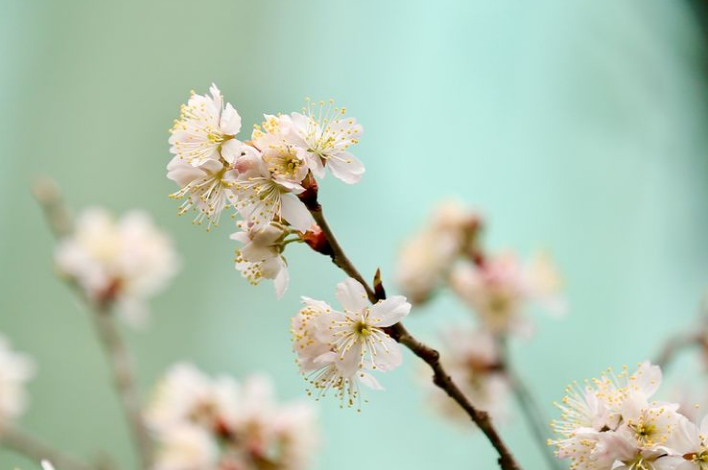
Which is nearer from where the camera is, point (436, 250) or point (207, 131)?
point (207, 131)

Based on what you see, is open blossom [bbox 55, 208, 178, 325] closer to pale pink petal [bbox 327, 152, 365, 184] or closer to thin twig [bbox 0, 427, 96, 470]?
thin twig [bbox 0, 427, 96, 470]

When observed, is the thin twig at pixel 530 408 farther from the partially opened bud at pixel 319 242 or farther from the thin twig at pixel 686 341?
the partially opened bud at pixel 319 242

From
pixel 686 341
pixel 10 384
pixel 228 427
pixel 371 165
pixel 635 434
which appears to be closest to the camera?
pixel 635 434

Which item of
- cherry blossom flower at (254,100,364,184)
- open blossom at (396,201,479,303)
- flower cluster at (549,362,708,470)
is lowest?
flower cluster at (549,362,708,470)

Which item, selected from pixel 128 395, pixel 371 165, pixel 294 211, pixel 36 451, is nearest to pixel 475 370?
pixel 128 395

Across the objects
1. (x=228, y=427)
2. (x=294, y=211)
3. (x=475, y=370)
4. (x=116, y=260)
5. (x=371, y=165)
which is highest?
(x=371, y=165)

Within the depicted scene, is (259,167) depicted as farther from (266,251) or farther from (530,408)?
(530,408)

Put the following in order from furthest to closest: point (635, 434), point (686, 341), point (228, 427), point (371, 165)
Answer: point (371, 165), point (228, 427), point (686, 341), point (635, 434)

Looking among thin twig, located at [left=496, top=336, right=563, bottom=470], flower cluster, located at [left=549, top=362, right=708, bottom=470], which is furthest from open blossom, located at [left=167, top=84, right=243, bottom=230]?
thin twig, located at [left=496, top=336, right=563, bottom=470]
